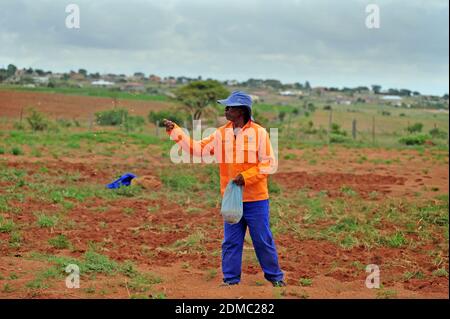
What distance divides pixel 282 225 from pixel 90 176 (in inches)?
Result: 211

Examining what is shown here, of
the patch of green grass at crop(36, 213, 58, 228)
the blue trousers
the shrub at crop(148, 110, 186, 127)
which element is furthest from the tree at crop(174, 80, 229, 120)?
the blue trousers

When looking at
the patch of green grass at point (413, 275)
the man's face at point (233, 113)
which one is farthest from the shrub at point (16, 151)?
the patch of green grass at point (413, 275)

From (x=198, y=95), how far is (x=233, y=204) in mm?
27086

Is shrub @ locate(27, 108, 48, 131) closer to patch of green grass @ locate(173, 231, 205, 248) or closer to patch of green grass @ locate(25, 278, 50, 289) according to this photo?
patch of green grass @ locate(173, 231, 205, 248)

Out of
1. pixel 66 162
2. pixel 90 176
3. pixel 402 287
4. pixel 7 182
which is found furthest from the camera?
pixel 66 162

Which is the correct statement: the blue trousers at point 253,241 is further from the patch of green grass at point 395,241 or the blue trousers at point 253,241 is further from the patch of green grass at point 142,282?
the patch of green grass at point 395,241

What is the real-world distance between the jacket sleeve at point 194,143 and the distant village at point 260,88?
28.9 metres

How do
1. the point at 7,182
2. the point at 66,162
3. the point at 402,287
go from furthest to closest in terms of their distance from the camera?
the point at 66,162, the point at 7,182, the point at 402,287

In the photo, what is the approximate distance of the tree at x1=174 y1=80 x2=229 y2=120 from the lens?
107ft

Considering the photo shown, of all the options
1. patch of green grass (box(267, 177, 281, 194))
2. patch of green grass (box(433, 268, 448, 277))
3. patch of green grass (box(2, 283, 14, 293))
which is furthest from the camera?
patch of green grass (box(267, 177, 281, 194))

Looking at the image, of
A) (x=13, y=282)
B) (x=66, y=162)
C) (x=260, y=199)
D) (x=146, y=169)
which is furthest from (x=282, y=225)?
(x=66, y=162)

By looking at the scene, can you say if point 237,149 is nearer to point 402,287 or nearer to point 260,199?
point 260,199

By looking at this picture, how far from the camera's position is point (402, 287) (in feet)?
22.2

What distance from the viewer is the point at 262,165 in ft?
19.6
